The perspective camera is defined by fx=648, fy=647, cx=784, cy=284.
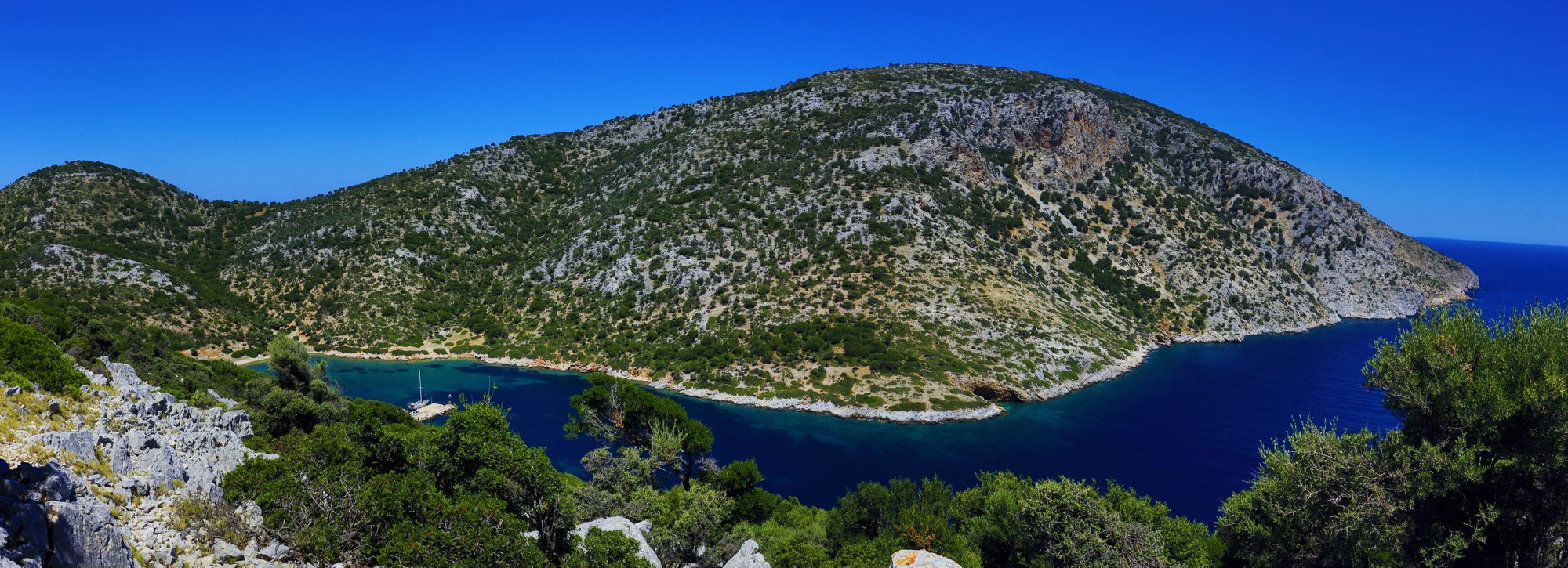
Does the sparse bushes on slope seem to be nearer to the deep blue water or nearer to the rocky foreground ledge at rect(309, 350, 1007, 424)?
the deep blue water

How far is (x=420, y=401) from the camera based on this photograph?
65.6m

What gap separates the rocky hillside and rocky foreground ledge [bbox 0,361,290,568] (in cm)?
5049

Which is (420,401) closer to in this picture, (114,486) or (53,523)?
(114,486)

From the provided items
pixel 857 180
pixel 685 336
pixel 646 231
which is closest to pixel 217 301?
pixel 646 231

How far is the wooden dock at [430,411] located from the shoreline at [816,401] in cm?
→ 1443

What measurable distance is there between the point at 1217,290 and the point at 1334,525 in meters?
99.4

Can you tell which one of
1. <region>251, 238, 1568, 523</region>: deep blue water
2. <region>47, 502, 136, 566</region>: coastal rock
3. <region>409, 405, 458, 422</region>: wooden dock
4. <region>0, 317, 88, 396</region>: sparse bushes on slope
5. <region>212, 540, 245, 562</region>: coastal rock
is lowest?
<region>251, 238, 1568, 523</region>: deep blue water

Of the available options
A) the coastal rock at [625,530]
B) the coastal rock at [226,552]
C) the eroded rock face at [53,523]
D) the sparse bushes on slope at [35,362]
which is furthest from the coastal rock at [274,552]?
the sparse bushes on slope at [35,362]

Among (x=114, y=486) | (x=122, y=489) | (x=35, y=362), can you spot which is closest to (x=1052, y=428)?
(x=122, y=489)

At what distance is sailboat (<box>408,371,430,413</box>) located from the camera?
63781mm

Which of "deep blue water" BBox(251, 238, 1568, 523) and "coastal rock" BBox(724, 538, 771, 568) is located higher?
"coastal rock" BBox(724, 538, 771, 568)

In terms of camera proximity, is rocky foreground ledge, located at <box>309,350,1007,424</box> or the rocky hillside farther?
the rocky hillside

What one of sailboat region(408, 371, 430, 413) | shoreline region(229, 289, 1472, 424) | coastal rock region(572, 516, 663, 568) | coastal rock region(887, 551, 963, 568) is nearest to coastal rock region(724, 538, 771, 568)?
coastal rock region(572, 516, 663, 568)

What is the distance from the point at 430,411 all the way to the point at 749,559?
170 feet
